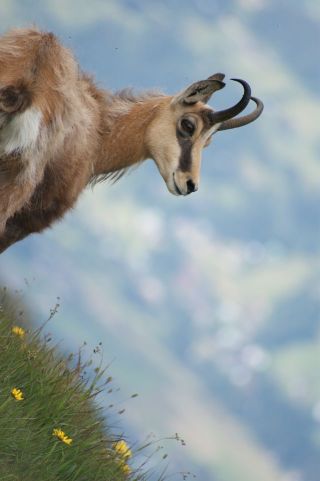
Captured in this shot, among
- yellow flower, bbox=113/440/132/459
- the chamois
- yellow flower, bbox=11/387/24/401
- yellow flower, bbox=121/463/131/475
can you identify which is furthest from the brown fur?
yellow flower, bbox=121/463/131/475

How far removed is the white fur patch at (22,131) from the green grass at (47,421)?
5.04 ft

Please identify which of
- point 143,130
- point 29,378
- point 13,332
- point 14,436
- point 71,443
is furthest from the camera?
point 143,130

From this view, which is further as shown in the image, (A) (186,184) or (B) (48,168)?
(A) (186,184)

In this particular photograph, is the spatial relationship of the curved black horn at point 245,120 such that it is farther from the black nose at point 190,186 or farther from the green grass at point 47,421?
the green grass at point 47,421

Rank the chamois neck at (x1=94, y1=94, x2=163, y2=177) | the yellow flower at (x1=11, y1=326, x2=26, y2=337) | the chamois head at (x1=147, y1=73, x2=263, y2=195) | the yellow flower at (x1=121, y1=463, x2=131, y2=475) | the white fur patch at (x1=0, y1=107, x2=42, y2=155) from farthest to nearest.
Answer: the chamois head at (x1=147, y1=73, x2=263, y2=195), the chamois neck at (x1=94, y1=94, x2=163, y2=177), the yellow flower at (x1=11, y1=326, x2=26, y2=337), the yellow flower at (x1=121, y1=463, x2=131, y2=475), the white fur patch at (x1=0, y1=107, x2=42, y2=155)

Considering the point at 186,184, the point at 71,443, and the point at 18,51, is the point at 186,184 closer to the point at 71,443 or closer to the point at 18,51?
the point at 18,51

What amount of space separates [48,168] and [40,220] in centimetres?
65

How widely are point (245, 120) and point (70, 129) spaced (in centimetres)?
263

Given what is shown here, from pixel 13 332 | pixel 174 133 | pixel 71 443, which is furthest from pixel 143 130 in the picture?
pixel 71 443

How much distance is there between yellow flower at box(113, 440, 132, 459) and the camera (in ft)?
21.4

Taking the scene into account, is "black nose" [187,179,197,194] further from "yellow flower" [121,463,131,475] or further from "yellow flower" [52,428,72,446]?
"yellow flower" [52,428,72,446]

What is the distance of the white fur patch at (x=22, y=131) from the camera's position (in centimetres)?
629

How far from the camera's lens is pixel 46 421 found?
6.27 metres

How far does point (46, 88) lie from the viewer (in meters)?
6.43
